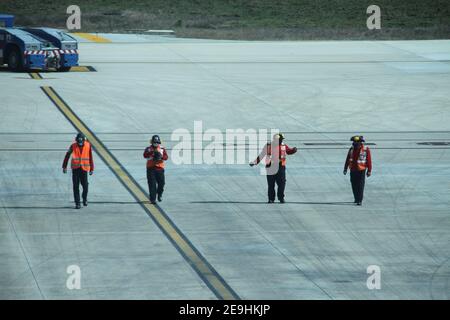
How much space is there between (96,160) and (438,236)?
36.7 ft

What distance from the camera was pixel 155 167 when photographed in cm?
2505

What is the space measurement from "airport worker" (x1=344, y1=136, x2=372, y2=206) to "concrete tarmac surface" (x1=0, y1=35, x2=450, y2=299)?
389 millimetres

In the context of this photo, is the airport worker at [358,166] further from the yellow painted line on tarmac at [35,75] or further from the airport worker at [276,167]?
the yellow painted line on tarmac at [35,75]

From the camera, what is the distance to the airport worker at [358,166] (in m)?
25.0

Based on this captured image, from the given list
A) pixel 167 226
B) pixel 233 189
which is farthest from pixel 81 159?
pixel 233 189

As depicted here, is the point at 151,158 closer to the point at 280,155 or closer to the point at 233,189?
the point at 233,189

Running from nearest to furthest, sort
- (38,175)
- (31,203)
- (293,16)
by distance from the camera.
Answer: (31,203) < (38,175) < (293,16)

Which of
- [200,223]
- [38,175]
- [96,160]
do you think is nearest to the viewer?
[200,223]

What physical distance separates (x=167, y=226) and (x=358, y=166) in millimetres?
4865

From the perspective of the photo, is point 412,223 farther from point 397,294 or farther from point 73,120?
point 73,120

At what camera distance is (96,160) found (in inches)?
1192

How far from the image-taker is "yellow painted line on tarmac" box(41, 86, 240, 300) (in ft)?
60.3

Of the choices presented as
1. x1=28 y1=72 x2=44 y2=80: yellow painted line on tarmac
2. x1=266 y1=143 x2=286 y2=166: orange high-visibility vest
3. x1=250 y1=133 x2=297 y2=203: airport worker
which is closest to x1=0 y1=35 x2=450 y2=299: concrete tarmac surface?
x1=28 y1=72 x2=44 y2=80: yellow painted line on tarmac
